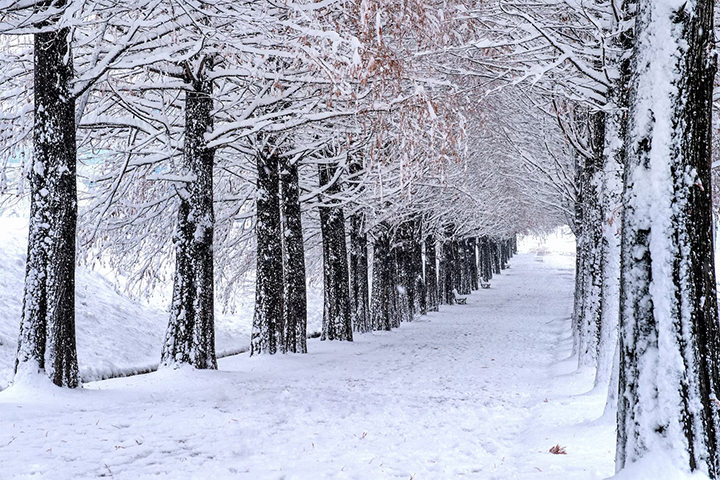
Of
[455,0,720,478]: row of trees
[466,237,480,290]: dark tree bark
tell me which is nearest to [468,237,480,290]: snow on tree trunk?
[466,237,480,290]: dark tree bark

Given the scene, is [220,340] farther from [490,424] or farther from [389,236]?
[490,424]

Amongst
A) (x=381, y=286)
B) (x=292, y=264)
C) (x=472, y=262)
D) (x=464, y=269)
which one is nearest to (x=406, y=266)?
(x=381, y=286)

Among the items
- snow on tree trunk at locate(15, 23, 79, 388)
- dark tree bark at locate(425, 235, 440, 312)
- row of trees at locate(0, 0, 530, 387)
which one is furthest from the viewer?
dark tree bark at locate(425, 235, 440, 312)

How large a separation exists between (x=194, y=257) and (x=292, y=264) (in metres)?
4.40

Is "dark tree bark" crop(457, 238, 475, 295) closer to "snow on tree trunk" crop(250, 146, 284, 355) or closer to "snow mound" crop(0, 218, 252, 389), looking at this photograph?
"snow mound" crop(0, 218, 252, 389)

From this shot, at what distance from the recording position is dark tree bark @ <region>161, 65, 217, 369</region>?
9.90m

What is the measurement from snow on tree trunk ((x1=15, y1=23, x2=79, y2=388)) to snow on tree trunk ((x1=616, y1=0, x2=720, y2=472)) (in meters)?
6.68


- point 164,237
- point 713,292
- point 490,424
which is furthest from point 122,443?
point 164,237

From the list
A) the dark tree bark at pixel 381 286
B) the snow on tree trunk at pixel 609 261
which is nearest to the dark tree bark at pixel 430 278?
the dark tree bark at pixel 381 286

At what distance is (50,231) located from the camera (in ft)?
24.9

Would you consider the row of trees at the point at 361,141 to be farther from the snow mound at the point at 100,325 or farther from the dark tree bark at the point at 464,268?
the dark tree bark at the point at 464,268

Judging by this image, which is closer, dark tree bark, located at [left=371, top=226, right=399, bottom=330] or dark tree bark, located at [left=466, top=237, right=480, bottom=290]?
dark tree bark, located at [left=371, top=226, right=399, bottom=330]

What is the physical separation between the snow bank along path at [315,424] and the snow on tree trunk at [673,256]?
1399 mm

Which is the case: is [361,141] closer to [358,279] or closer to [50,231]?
[50,231]
